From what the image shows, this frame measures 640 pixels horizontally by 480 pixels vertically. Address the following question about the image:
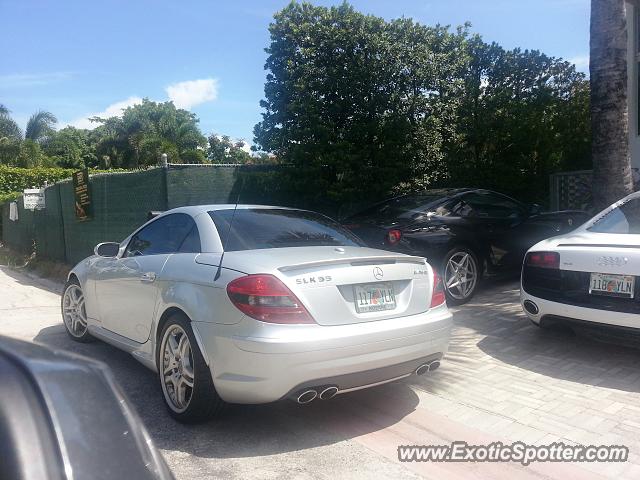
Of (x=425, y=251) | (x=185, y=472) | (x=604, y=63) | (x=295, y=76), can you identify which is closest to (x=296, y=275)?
(x=185, y=472)

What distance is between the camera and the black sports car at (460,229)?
679 cm

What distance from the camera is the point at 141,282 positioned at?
4.58m

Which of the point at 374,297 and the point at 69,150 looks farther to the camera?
the point at 69,150

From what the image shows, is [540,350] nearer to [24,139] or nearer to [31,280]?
[31,280]

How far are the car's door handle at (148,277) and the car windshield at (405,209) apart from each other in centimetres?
331

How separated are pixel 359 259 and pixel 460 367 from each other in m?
1.74

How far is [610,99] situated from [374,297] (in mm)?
4969

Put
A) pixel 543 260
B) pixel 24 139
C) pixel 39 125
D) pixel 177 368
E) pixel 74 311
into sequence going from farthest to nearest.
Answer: pixel 39 125, pixel 24 139, pixel 74 311, pixel 543 260, pixel 177 368

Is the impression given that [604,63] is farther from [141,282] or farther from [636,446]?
[141,282]

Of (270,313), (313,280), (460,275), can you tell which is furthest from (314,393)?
(460,275)

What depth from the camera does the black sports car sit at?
6789 millimetres

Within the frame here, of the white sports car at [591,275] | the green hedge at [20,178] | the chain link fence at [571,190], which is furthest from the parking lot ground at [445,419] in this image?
the green hedge at [20,178]

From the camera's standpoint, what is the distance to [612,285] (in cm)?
457

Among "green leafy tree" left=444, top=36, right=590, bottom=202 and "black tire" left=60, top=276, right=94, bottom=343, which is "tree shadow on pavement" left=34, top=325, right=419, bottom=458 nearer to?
"black tire" left=60, top=276, right=94, bottom=343
